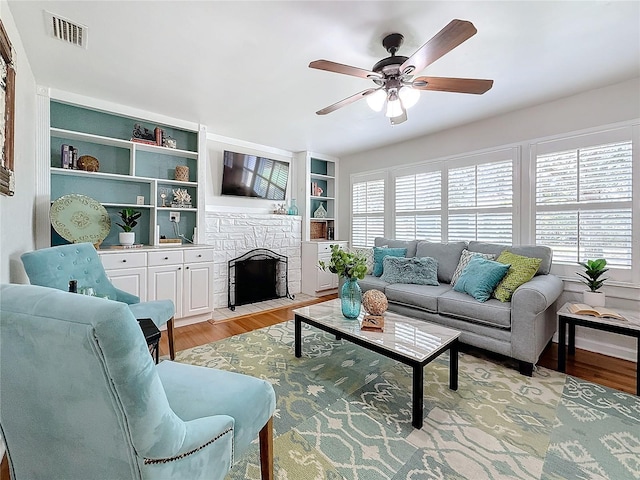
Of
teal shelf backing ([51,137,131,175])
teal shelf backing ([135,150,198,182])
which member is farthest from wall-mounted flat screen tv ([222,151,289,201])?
teal shelf backing ([51,137,131,175])

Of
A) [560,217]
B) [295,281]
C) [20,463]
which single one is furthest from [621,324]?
[295,281]

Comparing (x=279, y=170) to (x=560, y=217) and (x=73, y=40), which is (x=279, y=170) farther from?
(x=560, y=217)

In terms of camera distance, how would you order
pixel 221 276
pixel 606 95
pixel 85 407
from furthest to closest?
pixel 221 276 < pixel 606 95 < pixel 85 407

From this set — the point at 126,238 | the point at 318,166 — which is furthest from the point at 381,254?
the point at 126,238

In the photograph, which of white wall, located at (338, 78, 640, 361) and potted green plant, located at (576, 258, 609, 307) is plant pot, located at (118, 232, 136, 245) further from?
potted green plant, located at (576, 258, 609, 307)

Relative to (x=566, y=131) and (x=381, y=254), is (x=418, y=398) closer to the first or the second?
(x=381, y=254)

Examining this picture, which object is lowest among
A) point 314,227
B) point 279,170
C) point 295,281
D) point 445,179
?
point 295,281

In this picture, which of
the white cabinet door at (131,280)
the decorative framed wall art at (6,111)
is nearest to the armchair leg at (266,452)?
the decorative framed wall art at (6,111)

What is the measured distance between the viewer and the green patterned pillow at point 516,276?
2.53 metres

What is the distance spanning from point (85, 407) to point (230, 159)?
150 inches

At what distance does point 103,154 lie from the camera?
3.21 meters

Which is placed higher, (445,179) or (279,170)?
(279,170)

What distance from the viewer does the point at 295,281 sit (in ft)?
16.3

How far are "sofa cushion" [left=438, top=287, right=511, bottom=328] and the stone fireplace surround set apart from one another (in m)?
2.71
